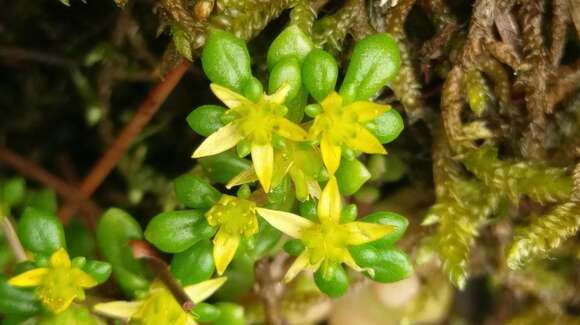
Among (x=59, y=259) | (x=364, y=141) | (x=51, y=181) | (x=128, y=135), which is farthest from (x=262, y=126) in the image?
(x=51, y=181)

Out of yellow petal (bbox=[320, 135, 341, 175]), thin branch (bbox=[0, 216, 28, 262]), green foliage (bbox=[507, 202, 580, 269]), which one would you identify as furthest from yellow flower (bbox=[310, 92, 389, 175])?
thin branch (bbox=[0, 216, 28, 262])

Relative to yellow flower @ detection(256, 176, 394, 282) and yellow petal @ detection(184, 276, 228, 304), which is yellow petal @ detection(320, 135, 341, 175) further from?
yellow petal @ detection(184, 276, 228, 304)

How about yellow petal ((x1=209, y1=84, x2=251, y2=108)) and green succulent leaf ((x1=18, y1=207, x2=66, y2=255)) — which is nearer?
yellow petal ((x1=209, y1=84, x2=251, y2=108))

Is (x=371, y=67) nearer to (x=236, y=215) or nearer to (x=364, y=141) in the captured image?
(x=364, y=141)

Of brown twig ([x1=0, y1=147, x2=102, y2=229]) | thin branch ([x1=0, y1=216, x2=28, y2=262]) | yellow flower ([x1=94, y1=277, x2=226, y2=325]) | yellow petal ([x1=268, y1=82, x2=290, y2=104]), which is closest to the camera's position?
yellow petal ([x1=268, y1=82, x2=290, y2=104])

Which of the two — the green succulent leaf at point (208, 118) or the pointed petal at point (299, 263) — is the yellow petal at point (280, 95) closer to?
the green succulent leaf at point (208, 118)

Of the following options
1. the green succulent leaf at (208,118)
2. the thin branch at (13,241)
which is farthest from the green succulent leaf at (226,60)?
the thin branch at (13,241)

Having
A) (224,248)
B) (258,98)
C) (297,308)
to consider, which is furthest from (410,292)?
(258,98)
